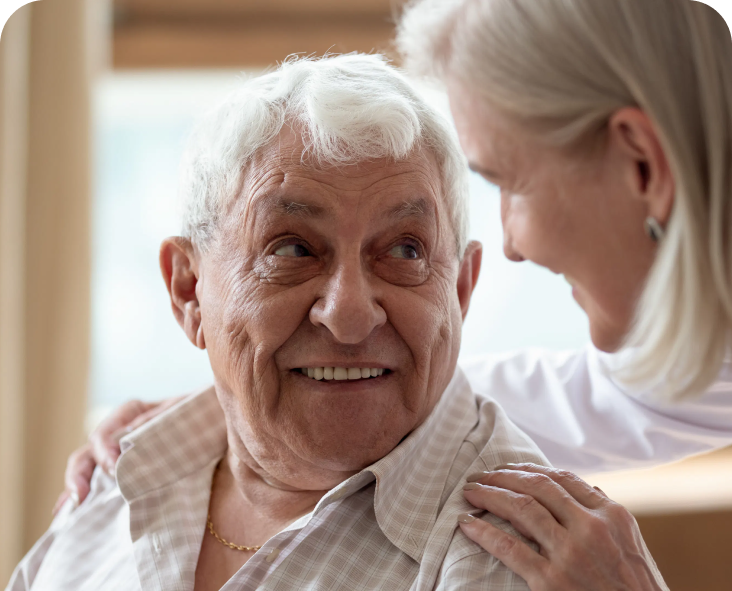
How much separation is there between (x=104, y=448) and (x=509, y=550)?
1110mm

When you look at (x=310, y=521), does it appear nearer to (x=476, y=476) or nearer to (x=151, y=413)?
(x=476, y=476)

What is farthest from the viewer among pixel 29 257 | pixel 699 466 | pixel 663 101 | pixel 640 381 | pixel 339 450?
pixel 699 466

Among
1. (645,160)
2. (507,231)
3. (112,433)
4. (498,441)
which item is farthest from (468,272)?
(112,433)

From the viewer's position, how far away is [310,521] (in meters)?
1.48

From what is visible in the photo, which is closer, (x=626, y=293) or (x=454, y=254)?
(x=626, y=293)

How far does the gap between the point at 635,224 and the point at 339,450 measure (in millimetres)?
741

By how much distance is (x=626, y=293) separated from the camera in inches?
42.9

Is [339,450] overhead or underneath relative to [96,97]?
underneath

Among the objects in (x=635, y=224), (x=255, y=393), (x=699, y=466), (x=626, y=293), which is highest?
(x=635, y=224)

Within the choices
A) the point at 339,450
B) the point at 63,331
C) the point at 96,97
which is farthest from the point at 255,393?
the point at 96,97

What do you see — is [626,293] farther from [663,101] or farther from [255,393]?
[255,393]

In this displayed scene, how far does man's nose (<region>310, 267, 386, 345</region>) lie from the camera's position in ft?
4.76

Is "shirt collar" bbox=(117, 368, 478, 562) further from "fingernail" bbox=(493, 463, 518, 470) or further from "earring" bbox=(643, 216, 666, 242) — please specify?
"earring" bbox=(643, 216, 666, 242)

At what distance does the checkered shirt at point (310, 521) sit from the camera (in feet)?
4.56
